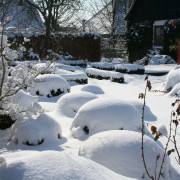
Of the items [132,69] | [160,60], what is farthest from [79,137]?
[160,60]

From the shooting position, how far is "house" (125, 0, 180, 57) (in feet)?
87.2

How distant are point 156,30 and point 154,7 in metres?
1.76

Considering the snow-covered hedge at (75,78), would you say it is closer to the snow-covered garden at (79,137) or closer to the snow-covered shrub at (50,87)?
the snow-covered shrub at (50,87)

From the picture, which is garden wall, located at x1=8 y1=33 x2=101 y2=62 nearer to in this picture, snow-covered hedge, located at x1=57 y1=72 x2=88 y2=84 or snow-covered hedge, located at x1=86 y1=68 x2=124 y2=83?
snow-covered hedge, located at x1=86 y1=68 x2=124 y2=83

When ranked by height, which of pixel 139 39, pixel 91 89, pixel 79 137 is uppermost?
pixel 139 39

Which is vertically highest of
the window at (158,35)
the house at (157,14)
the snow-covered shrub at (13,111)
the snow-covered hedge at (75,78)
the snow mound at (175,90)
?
the house at (157,14)

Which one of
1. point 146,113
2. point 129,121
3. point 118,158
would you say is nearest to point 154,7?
point 146,113

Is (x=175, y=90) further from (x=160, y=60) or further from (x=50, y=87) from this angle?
(x=160, y=60)

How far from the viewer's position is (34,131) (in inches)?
233

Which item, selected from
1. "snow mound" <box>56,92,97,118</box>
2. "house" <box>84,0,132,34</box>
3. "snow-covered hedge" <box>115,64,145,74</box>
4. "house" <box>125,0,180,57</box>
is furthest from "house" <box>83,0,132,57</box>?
"snow mound" <box>56,92,97,118</box>

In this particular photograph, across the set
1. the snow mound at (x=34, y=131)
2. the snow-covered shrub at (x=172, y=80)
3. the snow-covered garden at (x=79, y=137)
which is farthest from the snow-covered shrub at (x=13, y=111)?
the snow-covered shrub at (x=172, y=80)

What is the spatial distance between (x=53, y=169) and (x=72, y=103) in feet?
18.0

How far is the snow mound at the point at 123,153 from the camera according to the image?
4457mm

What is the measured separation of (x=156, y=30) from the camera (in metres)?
28.2
